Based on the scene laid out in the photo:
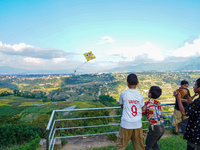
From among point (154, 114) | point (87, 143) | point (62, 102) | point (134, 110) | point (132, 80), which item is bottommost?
point (62, 102)

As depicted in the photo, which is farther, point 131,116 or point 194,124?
point 131,116

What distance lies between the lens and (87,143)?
399 centimetres

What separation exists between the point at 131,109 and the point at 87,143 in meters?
2.39

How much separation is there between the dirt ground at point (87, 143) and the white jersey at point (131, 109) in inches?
77.1

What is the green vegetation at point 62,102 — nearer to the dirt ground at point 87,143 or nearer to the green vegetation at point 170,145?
the dirt ground at point 87,143

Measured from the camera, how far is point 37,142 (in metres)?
3.91

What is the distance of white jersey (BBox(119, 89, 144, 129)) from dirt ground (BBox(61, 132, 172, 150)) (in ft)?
6.43

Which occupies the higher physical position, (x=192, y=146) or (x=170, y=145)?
(x=192, y=146)

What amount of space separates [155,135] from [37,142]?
11.1 feet

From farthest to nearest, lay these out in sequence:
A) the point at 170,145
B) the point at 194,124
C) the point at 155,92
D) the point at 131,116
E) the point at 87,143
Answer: the point at 87,143, the point at 170,145, the point at 155,92, the point at 131,116, the point at 194,124

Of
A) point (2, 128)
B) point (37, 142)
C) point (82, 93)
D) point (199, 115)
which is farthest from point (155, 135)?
point (82, 93)

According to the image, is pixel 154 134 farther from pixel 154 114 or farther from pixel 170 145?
pixel 170 145

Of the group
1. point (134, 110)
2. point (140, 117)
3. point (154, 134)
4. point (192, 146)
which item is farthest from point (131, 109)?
point (192, 146)

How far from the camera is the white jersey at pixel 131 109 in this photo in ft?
7.72
